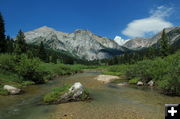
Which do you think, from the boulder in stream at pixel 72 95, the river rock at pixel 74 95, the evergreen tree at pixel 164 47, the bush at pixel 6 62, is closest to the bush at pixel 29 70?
the bush at pixel 6 62

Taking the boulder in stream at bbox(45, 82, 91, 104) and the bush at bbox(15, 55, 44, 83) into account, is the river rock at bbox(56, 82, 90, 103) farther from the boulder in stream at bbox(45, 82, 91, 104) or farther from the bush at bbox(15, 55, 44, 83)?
the bush at bbox(15, 55, 44, 83)

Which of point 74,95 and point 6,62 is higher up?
point 6,62

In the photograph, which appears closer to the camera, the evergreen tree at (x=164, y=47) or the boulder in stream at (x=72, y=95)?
the boulder in stream at (x=72, y=95)

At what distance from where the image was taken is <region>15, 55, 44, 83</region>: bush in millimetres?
40628

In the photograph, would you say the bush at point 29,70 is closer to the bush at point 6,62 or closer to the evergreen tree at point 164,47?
the bush at point 6,62

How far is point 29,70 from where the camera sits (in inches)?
1615

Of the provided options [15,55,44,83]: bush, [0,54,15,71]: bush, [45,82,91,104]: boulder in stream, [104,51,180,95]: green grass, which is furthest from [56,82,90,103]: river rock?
[0,54,15,71]: bush

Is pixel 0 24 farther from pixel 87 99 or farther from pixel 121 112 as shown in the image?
pixel 121 112

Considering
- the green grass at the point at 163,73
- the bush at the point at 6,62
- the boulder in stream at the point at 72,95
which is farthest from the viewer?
the bush at the point at 6,62

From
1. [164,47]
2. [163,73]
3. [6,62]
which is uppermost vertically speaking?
[164,47]

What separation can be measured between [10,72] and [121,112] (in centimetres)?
3289

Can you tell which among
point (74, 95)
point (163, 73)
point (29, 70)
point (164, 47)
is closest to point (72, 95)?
point (74, 95)

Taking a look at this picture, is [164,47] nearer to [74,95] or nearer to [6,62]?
[6,62]

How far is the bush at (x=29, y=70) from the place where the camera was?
1600 inches
